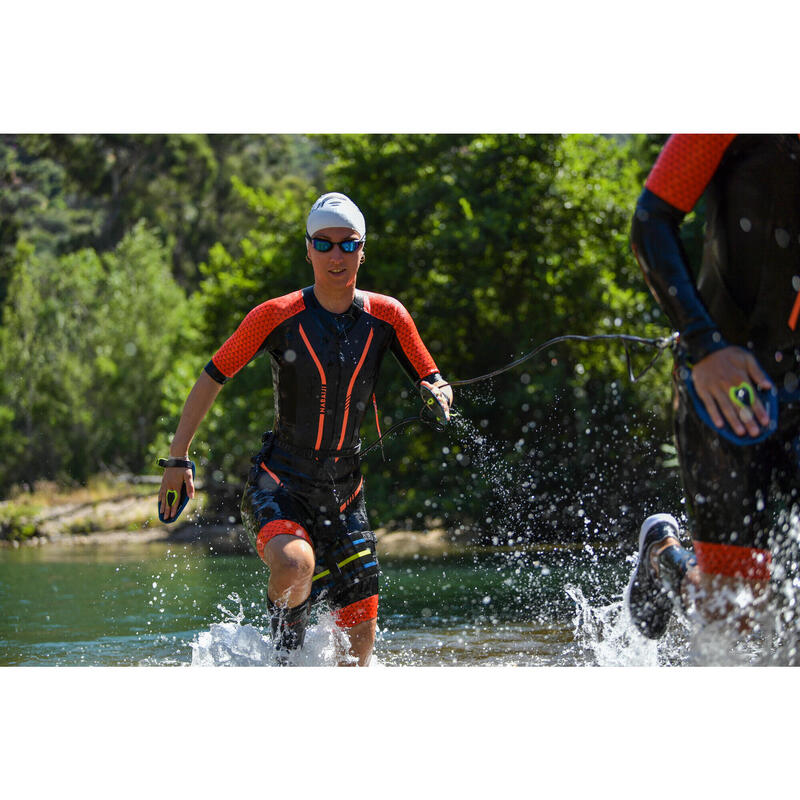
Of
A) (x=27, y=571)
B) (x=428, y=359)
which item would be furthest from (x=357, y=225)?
(x=27, y=571)

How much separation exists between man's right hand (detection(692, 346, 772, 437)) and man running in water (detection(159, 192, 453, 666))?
60.8 inches

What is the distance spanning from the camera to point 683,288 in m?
3.14

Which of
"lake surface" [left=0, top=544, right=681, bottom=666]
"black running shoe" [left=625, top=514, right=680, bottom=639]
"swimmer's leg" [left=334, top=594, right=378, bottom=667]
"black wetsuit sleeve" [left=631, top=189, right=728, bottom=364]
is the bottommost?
"lake surface" [left=0, top=544, right=681, bottom=666]

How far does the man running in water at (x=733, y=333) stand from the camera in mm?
3154

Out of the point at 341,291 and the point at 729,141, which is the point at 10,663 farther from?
the point at 729,141

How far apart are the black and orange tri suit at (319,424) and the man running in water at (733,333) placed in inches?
66.6

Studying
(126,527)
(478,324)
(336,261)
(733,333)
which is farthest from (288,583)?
(126,527)

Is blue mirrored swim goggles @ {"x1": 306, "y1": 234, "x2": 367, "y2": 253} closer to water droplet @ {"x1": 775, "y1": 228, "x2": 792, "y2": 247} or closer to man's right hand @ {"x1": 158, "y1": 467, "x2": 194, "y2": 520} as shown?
man's right hand @ {"x1": 158, "y1": 467, "x2": 194, "y2": 520}

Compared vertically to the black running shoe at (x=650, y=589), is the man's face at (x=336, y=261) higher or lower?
higher

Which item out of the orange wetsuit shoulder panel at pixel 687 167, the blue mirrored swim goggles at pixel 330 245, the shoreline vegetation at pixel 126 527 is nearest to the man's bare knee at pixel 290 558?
Result: the blue mirrored swim goggles at pixel 330 245

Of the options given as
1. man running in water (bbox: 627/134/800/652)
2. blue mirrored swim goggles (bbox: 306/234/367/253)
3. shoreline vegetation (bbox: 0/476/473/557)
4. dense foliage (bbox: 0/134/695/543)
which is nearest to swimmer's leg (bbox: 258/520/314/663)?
blue mirrored swim goggles (bbox: 306/234/367/253)

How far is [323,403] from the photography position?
4691 mm

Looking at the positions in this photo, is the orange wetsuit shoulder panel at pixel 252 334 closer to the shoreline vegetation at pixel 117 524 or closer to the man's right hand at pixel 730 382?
the man's right hand at pixel 730 382

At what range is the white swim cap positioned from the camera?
4.55 meters
